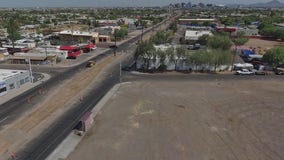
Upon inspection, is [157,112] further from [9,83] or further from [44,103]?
[9,83]

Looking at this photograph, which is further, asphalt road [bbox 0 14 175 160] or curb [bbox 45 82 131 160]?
asphalt road [bbox 0 14 175 160]

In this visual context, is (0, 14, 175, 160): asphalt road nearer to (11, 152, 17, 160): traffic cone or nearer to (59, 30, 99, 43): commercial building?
(11, 152, 17, 160): traffic cone

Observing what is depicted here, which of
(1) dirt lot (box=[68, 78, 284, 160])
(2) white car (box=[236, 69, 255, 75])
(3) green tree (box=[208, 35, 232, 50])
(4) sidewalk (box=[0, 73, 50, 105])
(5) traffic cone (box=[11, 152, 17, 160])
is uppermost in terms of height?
(3) green tree (box=[208, 35, 232, 50])

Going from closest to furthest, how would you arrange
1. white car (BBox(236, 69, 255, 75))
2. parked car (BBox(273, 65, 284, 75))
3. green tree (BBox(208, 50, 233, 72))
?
green tree (BBox(208, 50, 233, 72))
white car (BBox(236, 69, 255, 75))
parked car (BBox(273, 65, 284, 75))

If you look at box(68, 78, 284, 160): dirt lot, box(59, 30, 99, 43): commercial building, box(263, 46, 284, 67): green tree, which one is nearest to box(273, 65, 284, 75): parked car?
box(263, 46, 284, 67): green tree

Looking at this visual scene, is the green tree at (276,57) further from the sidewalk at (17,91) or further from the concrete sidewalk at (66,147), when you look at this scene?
the sidewalk at (17,91)

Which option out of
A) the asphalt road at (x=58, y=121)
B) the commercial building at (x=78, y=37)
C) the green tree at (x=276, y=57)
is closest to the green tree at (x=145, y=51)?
the asphalt road at (x=58, y=121)

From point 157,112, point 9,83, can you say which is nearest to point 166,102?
point 157,112
